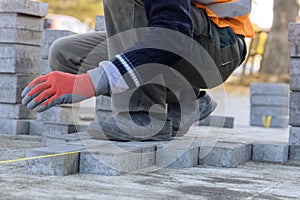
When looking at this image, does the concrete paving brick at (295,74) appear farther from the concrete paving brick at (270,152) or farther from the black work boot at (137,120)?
the black work boot at (137,120)

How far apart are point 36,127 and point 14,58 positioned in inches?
26.1

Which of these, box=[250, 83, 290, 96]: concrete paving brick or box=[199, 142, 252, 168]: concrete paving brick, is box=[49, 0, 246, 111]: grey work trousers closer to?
box=[199, 142, 252, 168]: concrete paving brick

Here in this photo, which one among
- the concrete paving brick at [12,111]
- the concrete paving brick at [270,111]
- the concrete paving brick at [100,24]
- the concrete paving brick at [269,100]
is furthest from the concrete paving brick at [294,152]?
the concrete paving brick at [269,100]

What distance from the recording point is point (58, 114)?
5719 mm

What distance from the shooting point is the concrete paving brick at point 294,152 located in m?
4.68

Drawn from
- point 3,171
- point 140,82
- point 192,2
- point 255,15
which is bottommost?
point 3,171

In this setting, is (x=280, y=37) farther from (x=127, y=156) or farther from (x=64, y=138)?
(x=127, y=156)

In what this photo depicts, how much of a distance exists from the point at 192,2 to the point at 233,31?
39 cm

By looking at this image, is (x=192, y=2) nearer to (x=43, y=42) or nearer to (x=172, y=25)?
(x=172, y=25)

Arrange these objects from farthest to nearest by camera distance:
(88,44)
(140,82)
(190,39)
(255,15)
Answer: (255,15) → (88,44) → (190,39) → (140,82)

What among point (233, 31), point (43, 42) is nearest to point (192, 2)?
point (233, 31)

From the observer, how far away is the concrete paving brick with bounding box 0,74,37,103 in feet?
18.6

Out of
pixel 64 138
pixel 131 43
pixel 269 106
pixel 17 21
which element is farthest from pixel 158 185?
pixel 269 106

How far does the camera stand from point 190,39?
3219mm
